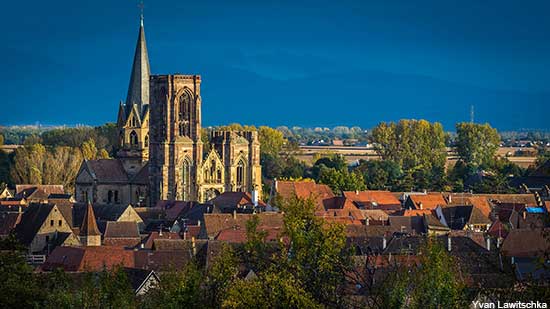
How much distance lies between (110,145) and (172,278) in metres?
128

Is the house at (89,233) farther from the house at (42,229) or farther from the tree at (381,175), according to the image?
the tree at (381,175)

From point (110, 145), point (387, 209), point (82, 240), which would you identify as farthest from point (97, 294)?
point (110, 145)

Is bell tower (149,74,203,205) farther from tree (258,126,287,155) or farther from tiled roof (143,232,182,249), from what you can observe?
tree (258,126,287,155)

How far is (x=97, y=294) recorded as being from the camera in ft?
102

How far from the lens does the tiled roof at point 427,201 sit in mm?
82219

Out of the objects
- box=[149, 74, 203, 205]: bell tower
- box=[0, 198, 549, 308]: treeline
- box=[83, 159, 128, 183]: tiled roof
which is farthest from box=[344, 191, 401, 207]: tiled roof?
box=[0, 198, 549, 308]: treeline

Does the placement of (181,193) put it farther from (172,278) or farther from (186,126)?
(172,278)

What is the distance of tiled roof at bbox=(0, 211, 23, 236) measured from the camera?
67.3 meters

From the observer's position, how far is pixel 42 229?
6431cm

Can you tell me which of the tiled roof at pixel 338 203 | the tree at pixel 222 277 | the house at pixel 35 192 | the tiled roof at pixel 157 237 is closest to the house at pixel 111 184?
the house at pixel 35 192

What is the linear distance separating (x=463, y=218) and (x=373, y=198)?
573 inches

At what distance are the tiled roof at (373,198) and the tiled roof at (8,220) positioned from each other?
23.8 meters

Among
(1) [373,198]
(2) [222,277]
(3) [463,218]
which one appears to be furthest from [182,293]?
(1) [373,198]

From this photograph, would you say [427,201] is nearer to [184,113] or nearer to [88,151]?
[184,113]
